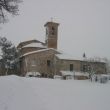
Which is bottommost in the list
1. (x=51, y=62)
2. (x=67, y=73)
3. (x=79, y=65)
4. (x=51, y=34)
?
(x=67, y=73)

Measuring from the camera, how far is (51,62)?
54.8 meters

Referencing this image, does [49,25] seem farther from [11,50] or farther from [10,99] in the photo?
[10,99]

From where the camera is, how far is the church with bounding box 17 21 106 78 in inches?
2083

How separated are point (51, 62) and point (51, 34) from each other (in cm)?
869

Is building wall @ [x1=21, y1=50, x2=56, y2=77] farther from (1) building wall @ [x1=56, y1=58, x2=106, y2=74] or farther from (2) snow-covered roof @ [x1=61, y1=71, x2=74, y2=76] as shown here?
(2) snow-covered roof @ [x1=61, y1=71, x2=74, y2=76]

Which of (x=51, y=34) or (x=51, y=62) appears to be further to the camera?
(x=51, y=34)

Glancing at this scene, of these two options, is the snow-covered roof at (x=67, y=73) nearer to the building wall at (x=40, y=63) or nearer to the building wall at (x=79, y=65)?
the building wall at (x=79, y=65)

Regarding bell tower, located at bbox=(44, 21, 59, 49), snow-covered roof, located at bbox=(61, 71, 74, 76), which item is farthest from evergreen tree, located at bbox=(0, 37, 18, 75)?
snow-covered roof, located at bbox=(61, 71, 74, 76)

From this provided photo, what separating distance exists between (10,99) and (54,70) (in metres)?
41.5

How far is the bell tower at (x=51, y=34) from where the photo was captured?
59719 millimetres

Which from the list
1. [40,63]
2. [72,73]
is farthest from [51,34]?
[72,73]

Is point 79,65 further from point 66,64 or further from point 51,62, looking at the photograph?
point 51,62

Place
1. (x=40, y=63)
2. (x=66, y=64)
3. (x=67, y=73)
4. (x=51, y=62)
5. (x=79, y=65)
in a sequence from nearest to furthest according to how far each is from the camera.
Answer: (x=40, y=63) < (x=67, y=73) < (x=51, y=62) < (x=66, y=64) < (x=79, y=65)

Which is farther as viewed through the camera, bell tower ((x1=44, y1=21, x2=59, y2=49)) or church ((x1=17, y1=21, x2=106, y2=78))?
bell tower ((x1=44, y1=21, x2=59, y2=49))
